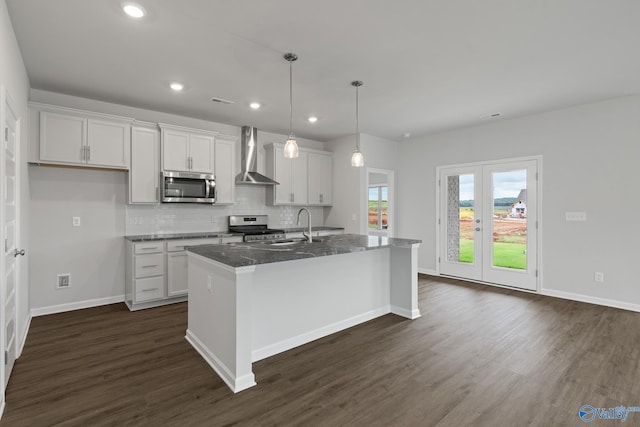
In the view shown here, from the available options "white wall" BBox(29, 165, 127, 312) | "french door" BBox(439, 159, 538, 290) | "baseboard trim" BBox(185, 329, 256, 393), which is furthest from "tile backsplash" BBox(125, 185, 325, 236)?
"french door" BBox(439, 159, 538, 290)

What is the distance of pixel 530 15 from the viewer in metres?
2.34

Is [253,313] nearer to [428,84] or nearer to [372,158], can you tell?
[428,84]

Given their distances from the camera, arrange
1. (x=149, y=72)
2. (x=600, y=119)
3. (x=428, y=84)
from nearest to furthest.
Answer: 1. (x=149, y=72)
2. (x=428, y=84)
3. (x=600, y=119)

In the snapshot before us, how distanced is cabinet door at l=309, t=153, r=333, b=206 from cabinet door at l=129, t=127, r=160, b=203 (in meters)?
2.65

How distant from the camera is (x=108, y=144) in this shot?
155 inches

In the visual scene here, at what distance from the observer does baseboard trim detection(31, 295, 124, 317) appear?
3.79 meters

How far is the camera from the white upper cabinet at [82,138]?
358cm

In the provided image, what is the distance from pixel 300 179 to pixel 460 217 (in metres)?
2.92

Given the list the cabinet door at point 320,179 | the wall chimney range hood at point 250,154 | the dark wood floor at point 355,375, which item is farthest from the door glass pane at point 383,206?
the dark wood floor at point 355,375

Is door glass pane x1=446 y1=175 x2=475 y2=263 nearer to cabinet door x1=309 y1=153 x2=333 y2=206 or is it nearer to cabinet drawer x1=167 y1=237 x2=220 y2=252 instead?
cabinet door x1=309 y1=153 x2=333 y2=206

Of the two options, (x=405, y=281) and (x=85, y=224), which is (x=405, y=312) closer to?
(x=405, y=281)

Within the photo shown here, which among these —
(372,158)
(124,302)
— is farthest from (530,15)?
(124,302)

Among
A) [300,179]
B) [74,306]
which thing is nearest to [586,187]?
[300,179]

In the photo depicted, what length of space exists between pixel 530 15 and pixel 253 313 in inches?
122
